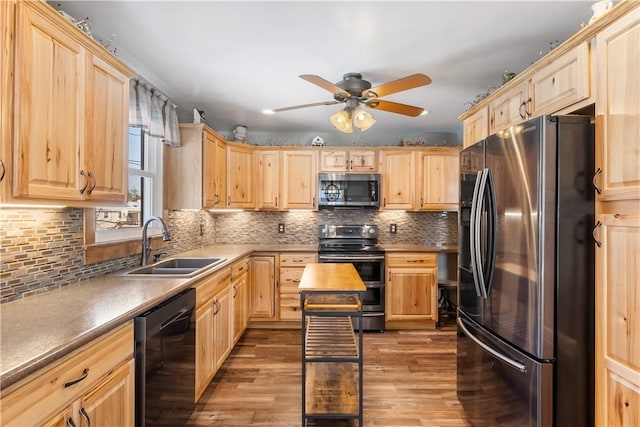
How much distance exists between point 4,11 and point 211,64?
1.43m

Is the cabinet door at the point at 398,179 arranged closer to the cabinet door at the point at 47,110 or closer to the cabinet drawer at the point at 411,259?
the cabinet drawer at the point at 411,259

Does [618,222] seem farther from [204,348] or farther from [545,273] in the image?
[204,348]

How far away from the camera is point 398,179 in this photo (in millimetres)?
4098

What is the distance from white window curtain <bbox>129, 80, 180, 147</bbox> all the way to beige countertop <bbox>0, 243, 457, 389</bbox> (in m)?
1.21

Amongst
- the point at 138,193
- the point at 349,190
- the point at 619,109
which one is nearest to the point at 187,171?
the point at 138,193

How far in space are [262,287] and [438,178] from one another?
263 cm

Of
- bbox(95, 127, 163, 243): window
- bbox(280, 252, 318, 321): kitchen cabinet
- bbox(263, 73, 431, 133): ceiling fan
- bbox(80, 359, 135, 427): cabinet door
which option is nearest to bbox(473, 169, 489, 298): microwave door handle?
bbox(263, 73, 431, 133): ceiling fan

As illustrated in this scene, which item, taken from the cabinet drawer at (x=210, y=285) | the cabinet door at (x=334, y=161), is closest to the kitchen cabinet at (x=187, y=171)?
the cabinet drawer at (x=210, y=285)

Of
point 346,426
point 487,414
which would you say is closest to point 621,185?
point 487,414

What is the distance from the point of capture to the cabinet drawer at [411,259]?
3744mm

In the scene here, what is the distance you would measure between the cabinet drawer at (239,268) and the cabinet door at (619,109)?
8.84 ft

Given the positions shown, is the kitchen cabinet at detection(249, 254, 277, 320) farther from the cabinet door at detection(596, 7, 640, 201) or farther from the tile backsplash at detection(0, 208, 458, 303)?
the cabinet door at detection(596, 7, 640, 201)

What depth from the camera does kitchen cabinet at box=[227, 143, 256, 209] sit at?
3828mm

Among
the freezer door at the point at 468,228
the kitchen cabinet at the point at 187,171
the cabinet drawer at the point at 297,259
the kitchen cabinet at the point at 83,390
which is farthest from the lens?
the cabinet drawer at the point at 297,259
